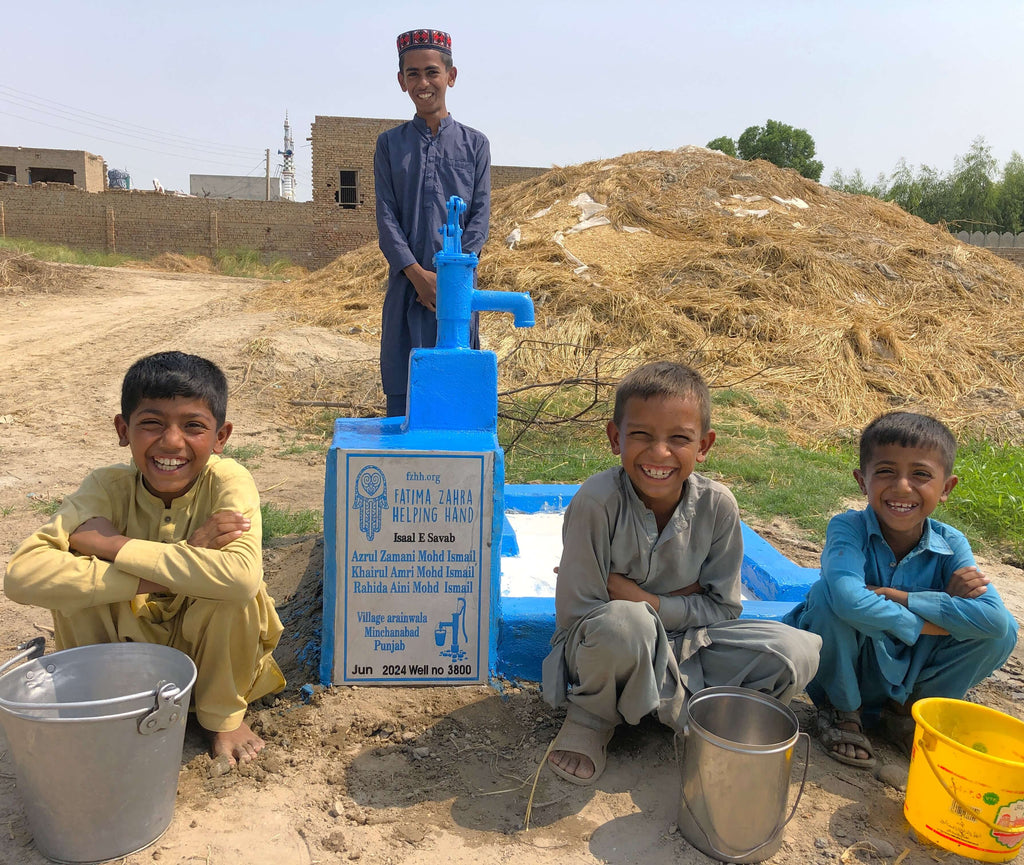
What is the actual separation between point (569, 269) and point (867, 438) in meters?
6.72

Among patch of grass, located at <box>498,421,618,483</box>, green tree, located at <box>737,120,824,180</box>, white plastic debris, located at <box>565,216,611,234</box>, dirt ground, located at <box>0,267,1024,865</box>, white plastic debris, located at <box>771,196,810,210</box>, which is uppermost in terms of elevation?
green tree, located at <box>737,120,824,180</box>

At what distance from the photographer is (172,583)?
1.64 m

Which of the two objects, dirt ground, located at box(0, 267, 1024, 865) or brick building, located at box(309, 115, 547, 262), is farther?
brick building, located at box(309, 115, 547, 262)

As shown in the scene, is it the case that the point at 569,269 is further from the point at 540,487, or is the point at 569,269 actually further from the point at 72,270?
the point at 72,270

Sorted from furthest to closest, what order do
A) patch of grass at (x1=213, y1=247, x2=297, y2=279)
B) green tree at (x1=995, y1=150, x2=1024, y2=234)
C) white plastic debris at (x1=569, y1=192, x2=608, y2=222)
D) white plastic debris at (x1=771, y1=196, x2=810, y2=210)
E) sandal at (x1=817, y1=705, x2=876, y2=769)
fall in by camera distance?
green tree at (x1=995, y1=150, x2=1024, y2=234)
patch of grass at (x1=213, y1=247, x2=297, y2=279)
white plastic debris at (x1=771, y1=196, x2=810, y2=210)
white plastic debris at (x1=569, y1=192, x2=608, y2=222)
sandal at (x1=817, y1=705, x2=876, y2=769)

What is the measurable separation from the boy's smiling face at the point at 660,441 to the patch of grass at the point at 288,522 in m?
1.95

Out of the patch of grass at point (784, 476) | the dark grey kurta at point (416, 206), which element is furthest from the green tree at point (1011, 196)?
the dark grey kurta at point (416, 206)

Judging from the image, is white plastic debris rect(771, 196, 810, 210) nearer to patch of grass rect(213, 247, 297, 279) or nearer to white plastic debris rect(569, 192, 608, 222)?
white plastic debris rect(569, 192, 608, 222)

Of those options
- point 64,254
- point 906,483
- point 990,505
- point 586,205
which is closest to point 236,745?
point 906,483

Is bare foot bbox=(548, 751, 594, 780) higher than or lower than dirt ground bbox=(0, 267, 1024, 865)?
higher

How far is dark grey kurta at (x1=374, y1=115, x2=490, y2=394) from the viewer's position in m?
2.92

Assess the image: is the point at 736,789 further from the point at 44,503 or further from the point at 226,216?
the point at 226,216

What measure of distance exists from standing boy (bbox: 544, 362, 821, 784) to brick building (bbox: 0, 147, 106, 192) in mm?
24000

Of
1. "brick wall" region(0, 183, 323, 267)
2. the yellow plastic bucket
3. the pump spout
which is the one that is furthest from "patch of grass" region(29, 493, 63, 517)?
"brick wall" region(0, 183, 323, 267)
